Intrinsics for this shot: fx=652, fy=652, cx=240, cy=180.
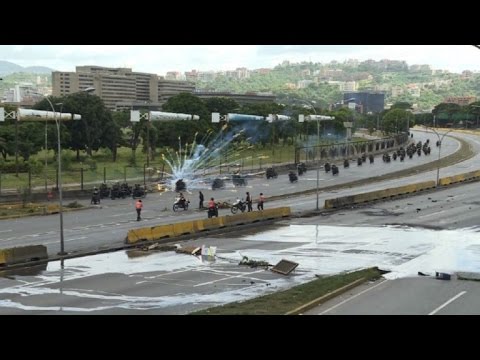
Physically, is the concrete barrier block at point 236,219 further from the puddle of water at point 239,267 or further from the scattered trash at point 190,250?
the scattered trash at point 190,250

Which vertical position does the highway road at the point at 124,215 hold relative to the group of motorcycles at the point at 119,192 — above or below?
below

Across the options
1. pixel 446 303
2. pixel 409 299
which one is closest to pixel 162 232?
pixel 409 299

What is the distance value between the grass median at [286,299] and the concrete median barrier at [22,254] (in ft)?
38.3

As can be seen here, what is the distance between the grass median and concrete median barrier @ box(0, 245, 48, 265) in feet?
38.3

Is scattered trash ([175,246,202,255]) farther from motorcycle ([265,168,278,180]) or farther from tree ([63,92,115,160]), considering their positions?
tree ([63,92,115,160])

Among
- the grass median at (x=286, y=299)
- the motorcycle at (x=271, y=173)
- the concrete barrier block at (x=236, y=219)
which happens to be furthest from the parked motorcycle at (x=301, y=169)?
the grass median at (x=286, y=299)

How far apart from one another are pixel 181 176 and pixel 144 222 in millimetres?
28193

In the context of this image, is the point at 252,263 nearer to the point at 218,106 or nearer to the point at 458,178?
the point at 458,178

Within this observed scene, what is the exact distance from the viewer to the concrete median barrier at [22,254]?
2691cm

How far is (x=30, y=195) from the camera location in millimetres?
49125

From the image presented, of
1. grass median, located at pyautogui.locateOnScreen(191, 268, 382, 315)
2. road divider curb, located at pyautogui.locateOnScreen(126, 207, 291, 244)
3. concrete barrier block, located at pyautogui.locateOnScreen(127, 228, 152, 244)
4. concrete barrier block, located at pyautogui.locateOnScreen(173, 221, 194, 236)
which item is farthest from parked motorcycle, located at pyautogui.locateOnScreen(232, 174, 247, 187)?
grass median, located at pyautogui.locateOnScreen(191, 268, 382, 315)

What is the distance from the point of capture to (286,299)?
64.8 feet

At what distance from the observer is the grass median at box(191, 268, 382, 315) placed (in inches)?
714

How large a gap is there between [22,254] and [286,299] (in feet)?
43.0
